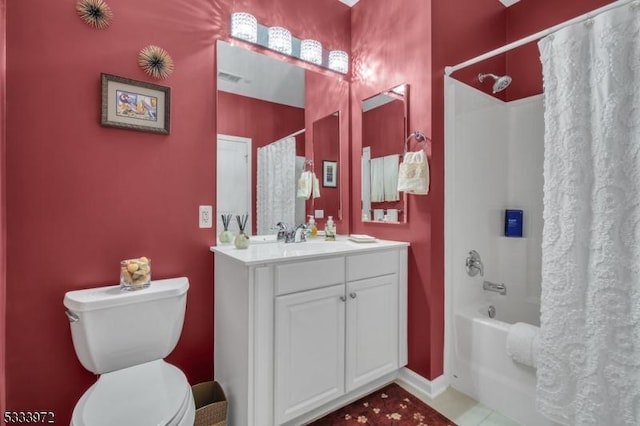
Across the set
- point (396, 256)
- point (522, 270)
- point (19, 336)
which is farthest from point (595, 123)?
point (19, 336)

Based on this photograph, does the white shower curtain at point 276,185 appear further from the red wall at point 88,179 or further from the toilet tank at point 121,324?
the toilet tank at point 121,324

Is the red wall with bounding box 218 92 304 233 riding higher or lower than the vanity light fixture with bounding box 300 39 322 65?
lower

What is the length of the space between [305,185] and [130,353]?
1429 millimetres

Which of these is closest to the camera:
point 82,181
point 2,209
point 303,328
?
A: point 2,209

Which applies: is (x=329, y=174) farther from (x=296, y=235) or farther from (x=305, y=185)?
(x=296, y=235)

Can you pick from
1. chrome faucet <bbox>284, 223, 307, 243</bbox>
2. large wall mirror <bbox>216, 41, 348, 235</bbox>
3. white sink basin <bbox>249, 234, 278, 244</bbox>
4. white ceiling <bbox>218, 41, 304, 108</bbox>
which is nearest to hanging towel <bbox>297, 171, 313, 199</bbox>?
large wall mirror <bbox>216, 41, 348, 235</bbox>

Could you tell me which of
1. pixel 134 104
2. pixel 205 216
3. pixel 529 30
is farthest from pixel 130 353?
pixel 529 30

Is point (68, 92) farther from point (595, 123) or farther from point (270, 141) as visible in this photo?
point (595, 123)

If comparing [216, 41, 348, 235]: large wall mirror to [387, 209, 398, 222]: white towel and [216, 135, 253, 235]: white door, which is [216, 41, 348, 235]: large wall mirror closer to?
[216, 135, 253, 235]: white door

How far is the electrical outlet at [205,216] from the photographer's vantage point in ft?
5.62

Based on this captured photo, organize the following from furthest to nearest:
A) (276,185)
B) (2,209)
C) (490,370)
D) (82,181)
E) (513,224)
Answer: (513,224), (276,185), (490,370), (82,181), (2,209)

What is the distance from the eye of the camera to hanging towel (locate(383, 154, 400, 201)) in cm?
207

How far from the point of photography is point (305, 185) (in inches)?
88.4

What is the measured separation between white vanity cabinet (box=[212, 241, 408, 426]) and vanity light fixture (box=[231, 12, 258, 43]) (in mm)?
1280
